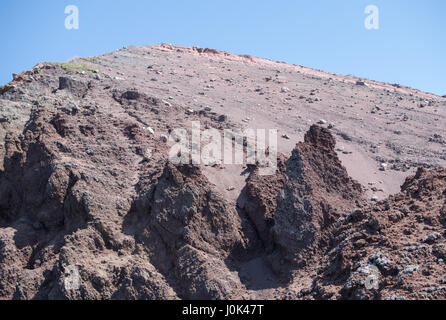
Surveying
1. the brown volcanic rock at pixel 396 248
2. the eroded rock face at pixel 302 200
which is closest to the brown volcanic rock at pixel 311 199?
the eroded rock face at pixel 302 200

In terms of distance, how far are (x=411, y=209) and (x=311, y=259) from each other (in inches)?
79.5

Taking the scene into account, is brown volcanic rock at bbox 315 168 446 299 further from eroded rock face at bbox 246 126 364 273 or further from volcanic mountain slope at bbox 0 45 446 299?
eroded rock face at bbox 246 126 364 273

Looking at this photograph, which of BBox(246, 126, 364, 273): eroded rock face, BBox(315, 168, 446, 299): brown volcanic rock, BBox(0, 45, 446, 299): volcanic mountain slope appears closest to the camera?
BBox(315, 168, 446, 299): brown volcanic rock

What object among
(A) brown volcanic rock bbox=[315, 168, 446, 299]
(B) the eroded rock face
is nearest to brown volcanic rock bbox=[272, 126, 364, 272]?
(B) the eroded rock face

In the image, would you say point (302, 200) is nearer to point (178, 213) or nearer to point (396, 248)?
point (396, 248)

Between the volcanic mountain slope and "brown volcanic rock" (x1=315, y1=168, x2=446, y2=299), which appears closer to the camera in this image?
"brown volcanic rock" (x1=315, y1=168, x2=446, y2=299)

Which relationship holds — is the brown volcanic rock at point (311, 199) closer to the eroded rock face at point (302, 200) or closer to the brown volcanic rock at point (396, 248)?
the eroded rock face at point (302, 200)

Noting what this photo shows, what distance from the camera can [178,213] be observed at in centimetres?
998

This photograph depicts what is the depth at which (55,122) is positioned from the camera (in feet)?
40.2

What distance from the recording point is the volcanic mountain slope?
8.85 m

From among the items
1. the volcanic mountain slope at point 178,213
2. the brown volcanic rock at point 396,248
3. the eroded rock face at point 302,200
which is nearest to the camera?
the brown volcanic rock at point 396,248

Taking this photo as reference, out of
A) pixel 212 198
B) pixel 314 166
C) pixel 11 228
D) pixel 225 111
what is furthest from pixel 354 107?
pixel 11 228

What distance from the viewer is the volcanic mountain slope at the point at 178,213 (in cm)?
885

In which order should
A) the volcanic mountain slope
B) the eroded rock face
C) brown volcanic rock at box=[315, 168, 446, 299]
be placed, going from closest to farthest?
brown volcanic rock at box=[315, 168, 446, 299]
the volcanic mountain slope
the eroded rock face
